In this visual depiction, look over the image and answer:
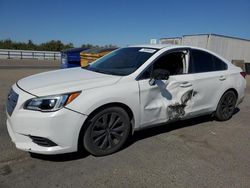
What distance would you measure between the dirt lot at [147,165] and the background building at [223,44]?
14.3m

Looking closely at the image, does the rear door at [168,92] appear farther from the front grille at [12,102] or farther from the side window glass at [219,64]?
the front grille at [12,102]

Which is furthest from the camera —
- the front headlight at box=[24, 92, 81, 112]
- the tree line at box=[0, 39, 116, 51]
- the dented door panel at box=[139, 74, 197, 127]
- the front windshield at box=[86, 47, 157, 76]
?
the tree line at box=[0, 39, 116, 51]

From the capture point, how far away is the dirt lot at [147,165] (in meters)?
3.07

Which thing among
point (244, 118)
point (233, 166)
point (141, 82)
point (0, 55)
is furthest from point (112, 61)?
point (0, 55)

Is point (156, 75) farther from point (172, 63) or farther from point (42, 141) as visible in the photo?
point (42, 141)

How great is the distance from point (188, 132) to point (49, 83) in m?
2.73

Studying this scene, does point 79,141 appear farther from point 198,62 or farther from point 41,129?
point 198,62

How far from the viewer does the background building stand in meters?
17.9

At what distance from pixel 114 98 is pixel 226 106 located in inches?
121

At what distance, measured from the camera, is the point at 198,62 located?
192 inches

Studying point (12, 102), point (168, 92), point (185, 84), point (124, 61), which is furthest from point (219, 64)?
point (12, 102)

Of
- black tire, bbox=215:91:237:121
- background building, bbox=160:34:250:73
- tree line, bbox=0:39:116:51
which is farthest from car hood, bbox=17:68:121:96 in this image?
tree line, bbox=0:39:116:51

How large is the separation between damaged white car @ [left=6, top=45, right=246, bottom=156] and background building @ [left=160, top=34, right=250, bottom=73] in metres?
13.3

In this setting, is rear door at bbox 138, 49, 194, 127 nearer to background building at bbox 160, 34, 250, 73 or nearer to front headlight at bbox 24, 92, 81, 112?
front headlight at bbox 24, 92, 81, 112
